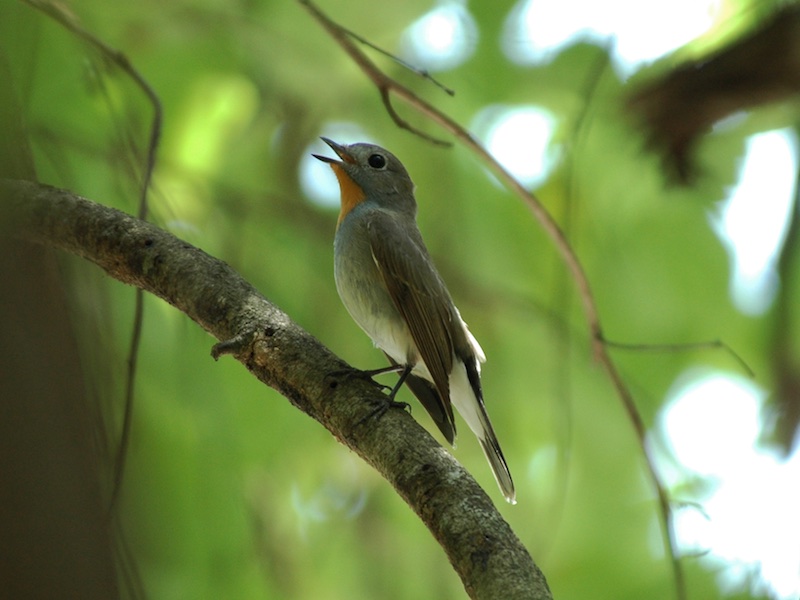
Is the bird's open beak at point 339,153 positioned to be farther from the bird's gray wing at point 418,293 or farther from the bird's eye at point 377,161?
the bird's gray wing at point 418,293

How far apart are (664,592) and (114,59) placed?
3584 millimetres

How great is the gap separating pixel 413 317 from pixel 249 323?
149 cm

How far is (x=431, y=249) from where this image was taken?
16.4ft

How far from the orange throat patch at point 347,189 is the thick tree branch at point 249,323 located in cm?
207

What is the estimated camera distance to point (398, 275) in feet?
14.1

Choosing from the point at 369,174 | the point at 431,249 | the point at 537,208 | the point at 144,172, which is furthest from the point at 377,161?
the point at 144,172

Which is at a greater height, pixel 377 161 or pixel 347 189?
pixel 377 161

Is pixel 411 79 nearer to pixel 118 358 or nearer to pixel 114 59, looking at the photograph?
pixel 114 59

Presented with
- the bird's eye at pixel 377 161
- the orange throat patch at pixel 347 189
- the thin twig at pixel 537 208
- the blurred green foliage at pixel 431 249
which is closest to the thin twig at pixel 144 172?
the blurred green foliage at pixel 431 249

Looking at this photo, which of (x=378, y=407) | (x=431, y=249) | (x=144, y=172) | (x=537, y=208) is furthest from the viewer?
(x=431, y=249)

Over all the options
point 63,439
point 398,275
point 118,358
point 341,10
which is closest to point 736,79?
point 398,275

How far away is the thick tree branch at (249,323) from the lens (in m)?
2.51

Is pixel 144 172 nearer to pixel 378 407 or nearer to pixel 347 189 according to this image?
pixel 378 407

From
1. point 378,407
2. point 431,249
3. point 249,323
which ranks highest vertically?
point 431,249
